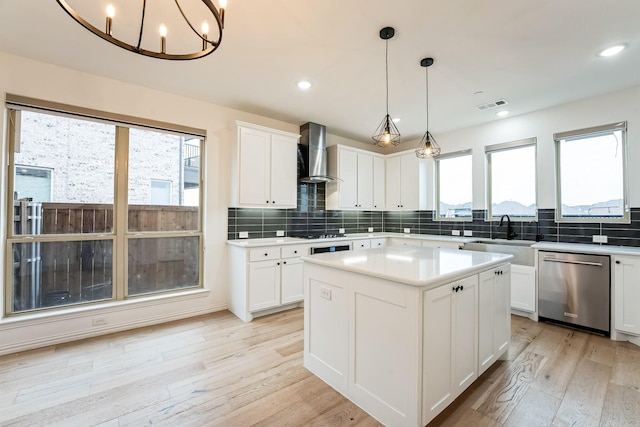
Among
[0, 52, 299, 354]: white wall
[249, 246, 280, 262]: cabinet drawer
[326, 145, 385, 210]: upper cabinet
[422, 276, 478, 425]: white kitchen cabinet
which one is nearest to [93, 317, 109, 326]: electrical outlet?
[0, 52, 299, 354]: white wall

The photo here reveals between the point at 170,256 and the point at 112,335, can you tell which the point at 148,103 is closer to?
the point at 170,256

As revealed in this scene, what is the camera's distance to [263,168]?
376cm

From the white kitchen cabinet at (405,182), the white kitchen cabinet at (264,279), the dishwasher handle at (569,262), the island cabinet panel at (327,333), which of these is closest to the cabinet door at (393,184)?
the white kitchen cabinet at (405,182)

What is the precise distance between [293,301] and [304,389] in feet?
5.57

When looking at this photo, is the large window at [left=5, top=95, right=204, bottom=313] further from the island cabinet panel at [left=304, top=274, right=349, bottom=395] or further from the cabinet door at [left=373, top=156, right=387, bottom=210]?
the cabinet door at [left=373, top=156, right=387, bottom=210]

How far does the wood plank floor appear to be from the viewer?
1756mm

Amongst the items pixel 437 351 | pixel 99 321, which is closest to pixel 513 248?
pixel 437 351

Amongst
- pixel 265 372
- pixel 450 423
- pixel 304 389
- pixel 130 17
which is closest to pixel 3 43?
pixel 130 17

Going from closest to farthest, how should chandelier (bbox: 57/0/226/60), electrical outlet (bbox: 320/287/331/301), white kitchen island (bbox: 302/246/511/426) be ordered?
white kitchen island (bbox: 302/246/511/426), chandelier (bbox: 57/0/226/60), electrical outlet (bbox: 320/287/331/301)

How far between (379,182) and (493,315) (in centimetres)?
335

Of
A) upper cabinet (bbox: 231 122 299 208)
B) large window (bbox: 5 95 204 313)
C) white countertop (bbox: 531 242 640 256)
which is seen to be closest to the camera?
large window (bbox: 5 95 204 313)

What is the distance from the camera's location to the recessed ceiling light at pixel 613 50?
7.64ft

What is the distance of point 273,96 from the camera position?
134 inches

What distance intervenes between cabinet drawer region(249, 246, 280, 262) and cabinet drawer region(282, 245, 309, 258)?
0.34 feet
